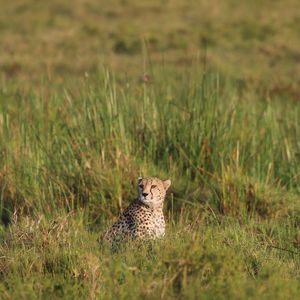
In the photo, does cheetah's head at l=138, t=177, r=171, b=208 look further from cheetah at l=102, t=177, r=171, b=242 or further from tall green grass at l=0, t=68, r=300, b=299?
tall green grass at l=0, t=68, r=300, b=299

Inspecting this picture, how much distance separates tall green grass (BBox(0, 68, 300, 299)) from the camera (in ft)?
12.3

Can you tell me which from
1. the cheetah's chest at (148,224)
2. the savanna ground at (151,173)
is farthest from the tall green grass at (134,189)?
the cheetah's chest at (148,224)

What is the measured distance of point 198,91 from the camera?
6.14 meters

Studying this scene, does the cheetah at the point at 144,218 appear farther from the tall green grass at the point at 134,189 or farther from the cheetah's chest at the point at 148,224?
the tall green grass at the point at 134,189

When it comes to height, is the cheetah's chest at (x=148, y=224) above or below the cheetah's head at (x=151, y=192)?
below

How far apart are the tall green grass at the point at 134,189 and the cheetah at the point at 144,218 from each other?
0.13m

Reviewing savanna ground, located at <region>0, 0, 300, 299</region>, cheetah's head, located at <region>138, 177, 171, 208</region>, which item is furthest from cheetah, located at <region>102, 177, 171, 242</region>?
savanna ground, located at <region>0, 0, 300, 299</region>

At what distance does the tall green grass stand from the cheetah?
0.13 metres

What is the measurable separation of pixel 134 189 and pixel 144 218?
94cm

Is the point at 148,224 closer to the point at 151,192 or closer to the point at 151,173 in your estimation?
the point at 151,192

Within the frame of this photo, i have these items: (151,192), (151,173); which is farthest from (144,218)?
(151,173)

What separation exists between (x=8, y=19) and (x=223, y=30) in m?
4.68

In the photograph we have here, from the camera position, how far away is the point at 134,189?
5570mm

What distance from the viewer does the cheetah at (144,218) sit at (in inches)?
179
